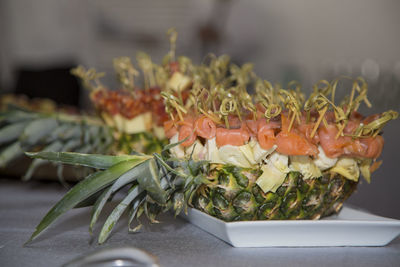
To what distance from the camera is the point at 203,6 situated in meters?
4.91

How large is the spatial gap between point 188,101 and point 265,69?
3.73m

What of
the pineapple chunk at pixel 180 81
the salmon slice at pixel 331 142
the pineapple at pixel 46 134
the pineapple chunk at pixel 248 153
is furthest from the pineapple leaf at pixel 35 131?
the salmon slice at pixel 331 142

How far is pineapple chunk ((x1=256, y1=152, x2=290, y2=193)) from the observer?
0.80 m

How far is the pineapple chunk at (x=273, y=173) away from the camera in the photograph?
796mm

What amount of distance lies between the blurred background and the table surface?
3.63 m

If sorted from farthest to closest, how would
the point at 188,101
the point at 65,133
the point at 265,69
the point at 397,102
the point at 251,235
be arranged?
the point at 265,69, the point at 397,102, the point at 65,133, the point at 188,101, the point at 251,235

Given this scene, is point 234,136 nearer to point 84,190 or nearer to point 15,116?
point 84,190

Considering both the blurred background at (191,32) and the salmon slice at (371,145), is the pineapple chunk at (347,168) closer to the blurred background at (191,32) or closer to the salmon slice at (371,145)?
the salmon slice at (371,145)

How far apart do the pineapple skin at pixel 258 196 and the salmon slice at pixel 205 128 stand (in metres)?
0.06

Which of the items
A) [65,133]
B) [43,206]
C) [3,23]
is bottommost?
[3,23]

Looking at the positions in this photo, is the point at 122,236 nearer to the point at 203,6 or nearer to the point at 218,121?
the point at 218,121

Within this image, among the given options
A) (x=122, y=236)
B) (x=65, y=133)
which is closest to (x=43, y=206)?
(x=65, y=133)

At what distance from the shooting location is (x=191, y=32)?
489cm

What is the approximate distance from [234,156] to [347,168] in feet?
0.78
